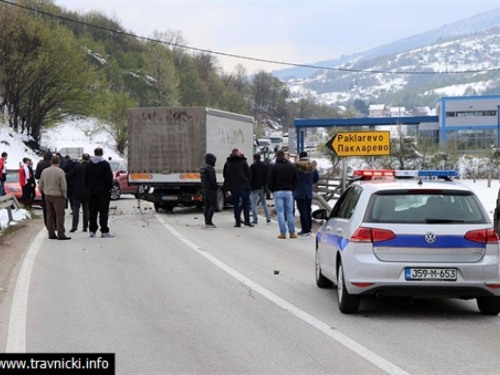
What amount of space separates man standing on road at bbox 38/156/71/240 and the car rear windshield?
9.91 metres

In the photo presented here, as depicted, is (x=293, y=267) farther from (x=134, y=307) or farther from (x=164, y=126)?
(x=164, y=126)

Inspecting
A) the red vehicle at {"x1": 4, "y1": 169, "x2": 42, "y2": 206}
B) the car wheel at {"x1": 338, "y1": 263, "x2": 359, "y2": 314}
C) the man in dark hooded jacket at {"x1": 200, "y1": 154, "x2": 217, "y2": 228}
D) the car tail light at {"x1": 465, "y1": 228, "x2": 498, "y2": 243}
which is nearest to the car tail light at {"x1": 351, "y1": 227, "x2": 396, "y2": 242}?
the car wheel at {"x1": 338, "y1": 263, "x2": 359, "y2": 314}

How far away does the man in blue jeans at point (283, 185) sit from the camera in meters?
18.0

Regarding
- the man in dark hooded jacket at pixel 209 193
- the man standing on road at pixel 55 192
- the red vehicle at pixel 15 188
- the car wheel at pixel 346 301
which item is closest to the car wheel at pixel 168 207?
the red vehicle at pixel 15 188

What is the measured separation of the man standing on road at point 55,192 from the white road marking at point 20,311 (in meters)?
2.62

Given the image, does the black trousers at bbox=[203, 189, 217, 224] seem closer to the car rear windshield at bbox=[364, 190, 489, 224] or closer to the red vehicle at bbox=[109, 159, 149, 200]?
the car rear windshield at bbox=[364, 190, 489, 224]

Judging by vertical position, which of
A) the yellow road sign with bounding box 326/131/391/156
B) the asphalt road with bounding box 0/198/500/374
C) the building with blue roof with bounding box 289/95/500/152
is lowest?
the asphalt road with bounding box 0/198/500/374

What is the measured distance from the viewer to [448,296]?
854 cm

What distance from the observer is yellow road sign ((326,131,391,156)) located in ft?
75.8

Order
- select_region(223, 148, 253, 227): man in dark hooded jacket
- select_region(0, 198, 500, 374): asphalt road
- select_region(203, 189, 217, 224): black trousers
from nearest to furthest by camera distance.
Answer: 1. select_region(0, 198, 500, 374): asphalt road
2. select_region(203, 189, 217, 224): black trousers
3. select_region(223, 148, 253, 227): man in dark hooded jacket

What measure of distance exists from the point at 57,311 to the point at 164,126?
1661cm

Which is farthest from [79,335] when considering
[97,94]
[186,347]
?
[97,94]

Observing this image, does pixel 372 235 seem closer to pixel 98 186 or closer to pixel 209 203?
pixel 98 186

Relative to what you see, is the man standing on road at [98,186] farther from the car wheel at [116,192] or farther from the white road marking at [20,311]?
the car wheel at [116,192]
